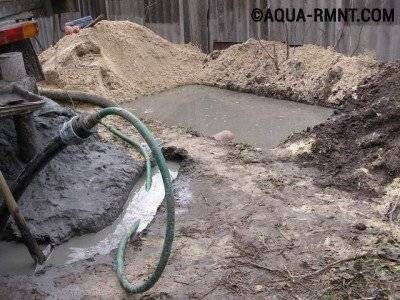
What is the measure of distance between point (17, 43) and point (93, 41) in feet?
15.6

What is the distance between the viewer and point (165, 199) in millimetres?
3045

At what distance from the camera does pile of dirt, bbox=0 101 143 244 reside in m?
4.26

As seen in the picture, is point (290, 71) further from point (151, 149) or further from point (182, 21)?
point (151, 149)

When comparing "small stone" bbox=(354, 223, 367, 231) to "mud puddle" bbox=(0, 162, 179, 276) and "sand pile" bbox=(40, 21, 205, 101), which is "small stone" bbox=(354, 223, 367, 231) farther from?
"sand pile" bbox=(40, 21, 205, 101)

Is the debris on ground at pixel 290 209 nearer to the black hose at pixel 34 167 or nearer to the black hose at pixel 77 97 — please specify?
the black hose at pixel 34 167

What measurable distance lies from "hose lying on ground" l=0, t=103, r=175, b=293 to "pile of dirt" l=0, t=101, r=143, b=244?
19.0 inches

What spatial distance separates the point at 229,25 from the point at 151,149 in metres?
7.79

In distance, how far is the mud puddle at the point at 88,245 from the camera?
3850mm

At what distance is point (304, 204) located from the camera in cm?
449

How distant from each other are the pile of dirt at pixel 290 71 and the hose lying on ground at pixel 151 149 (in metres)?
5.10

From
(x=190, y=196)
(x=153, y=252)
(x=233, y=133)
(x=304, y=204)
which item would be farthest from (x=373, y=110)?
(x=153, y=252)

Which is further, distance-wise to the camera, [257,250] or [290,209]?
[290,209]

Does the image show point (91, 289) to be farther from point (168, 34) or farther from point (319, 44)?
point (168, 34)

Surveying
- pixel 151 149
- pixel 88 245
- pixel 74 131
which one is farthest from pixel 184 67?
pixel 151 149
